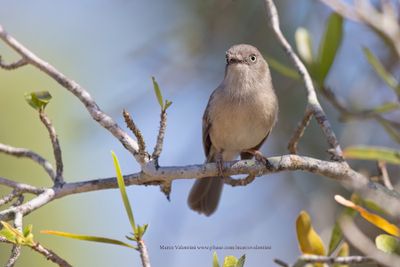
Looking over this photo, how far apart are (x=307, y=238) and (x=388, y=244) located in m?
0.31

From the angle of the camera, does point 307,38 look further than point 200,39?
No

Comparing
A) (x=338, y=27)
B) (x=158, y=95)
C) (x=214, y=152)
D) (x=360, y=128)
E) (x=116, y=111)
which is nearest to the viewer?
(x=158, y=95)

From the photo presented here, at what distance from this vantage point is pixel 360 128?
4.65 m

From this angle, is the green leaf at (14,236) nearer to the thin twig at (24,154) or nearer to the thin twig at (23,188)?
the thin twig at (23,188)

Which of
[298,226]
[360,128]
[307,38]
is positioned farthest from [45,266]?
[360,128]

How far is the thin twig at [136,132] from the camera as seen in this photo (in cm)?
261

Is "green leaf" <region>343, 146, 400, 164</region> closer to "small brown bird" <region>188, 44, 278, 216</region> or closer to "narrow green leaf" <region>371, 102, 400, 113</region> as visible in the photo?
"narrow green leaf" <region>371, 102, 400, 113</region>

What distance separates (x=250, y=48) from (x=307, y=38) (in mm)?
1167

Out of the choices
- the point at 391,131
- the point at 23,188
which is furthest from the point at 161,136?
the point at 391,131

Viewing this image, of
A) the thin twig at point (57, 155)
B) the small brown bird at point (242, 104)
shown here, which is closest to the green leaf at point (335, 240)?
the thin twig at point (57, 155)

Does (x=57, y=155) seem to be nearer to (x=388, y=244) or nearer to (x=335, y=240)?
(x=335, y=240)

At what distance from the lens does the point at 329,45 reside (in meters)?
3.52

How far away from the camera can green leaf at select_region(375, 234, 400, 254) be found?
227 centimetres

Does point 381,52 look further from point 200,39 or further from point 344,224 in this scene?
point 344,224
